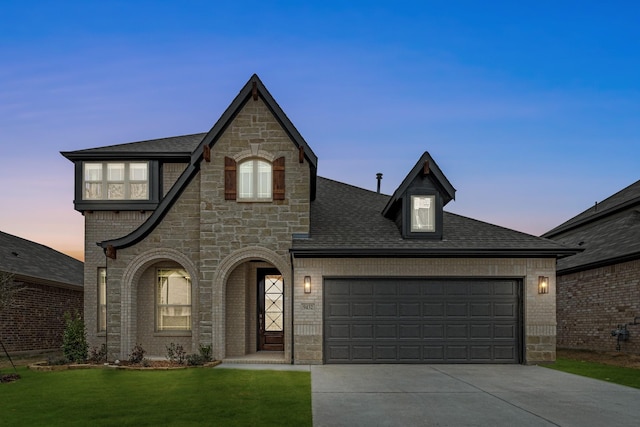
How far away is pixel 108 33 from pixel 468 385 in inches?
683

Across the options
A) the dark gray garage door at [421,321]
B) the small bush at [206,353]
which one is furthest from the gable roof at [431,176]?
the small bush at [206,353]

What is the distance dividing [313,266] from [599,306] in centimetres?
1248

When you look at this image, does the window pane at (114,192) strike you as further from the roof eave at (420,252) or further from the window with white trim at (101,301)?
the roof eave at (420,252)

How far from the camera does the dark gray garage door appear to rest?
1547 cm

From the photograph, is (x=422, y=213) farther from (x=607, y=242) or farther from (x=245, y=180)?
(x=607, y=242)

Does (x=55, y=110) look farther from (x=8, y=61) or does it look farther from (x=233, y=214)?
(x=233, y=214)

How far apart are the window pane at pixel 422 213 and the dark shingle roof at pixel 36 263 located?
15.0 metres

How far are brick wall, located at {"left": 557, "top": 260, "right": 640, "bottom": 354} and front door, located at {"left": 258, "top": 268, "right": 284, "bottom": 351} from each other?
40.5ft

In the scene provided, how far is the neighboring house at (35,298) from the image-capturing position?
20641mm

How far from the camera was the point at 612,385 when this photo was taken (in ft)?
38.9

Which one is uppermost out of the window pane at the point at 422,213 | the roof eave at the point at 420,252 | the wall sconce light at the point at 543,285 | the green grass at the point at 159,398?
the window pane at the point at 422,213

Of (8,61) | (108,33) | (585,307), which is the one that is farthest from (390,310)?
(8,61)

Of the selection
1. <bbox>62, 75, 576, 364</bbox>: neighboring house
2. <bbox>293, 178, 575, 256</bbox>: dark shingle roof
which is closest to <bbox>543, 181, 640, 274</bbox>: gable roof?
<bbox>293, 178, 575, 256</bbox>: dark shingle roof

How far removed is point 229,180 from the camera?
15.9m
